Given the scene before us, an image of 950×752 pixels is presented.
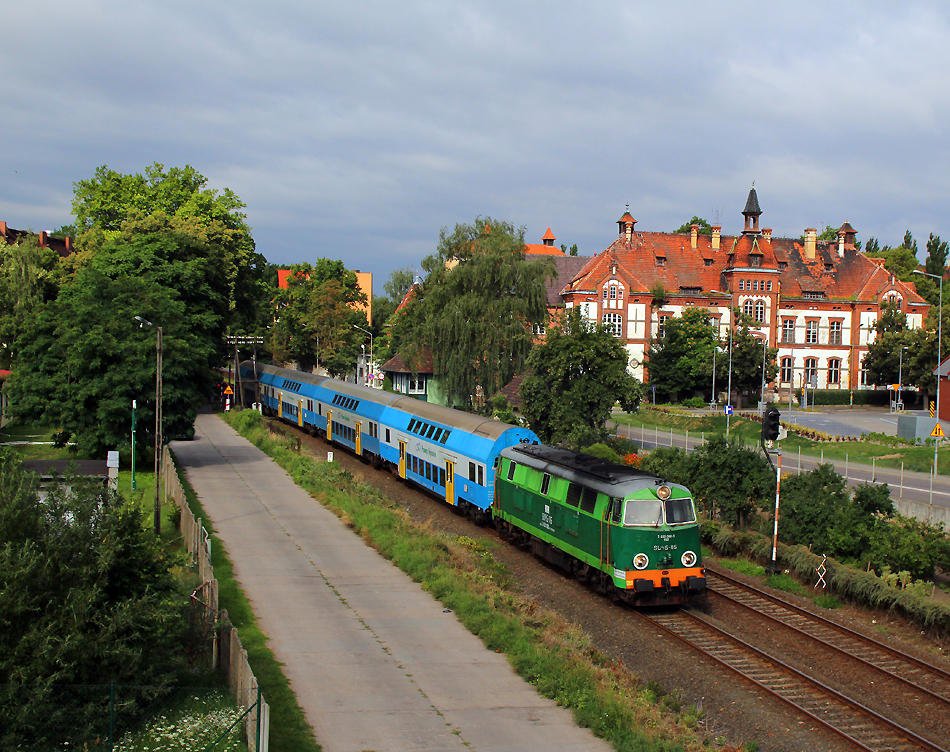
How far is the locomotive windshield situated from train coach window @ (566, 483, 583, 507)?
2.15m

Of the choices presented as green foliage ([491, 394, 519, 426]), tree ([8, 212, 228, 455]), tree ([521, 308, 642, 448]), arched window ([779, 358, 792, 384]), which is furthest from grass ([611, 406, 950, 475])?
arched window ([779, 358, 792, 384])

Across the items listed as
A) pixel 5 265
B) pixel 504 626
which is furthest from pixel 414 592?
pixel 5 265

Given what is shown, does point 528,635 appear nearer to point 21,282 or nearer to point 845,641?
point 845,641

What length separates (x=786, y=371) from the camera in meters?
84.4

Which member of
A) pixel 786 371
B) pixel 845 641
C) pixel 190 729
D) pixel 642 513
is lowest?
pixel 845 641

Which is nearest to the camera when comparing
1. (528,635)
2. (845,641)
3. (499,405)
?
(528,635)

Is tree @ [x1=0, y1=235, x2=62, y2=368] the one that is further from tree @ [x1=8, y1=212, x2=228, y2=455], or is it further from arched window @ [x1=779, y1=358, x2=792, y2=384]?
arched window @ [x1=779, y1=358, x2=792, y2=384]

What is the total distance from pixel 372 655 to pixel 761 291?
246 ft

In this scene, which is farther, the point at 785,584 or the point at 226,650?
the point at 785,584

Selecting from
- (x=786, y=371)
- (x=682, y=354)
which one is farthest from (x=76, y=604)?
(x=786, y=371)

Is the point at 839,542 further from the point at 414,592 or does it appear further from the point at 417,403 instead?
the point at 417,403

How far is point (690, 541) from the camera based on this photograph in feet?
63.1

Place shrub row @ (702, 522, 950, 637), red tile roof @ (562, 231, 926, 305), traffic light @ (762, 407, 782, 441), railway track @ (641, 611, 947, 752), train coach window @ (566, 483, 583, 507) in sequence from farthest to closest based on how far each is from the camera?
red tile roof @ (562, 231, 926, 305) → traffic light @ (762, 407, 782, 441) → train coach window @ (566, 483, 583, 507) → shrub row @ (702, 522, 950, 637) → railway track @ (641, 611, 947, 752)

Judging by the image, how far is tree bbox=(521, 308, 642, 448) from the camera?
3859cm
